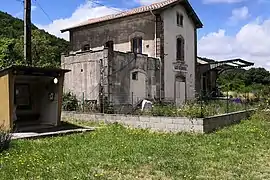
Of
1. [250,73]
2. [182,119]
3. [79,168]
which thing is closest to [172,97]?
[182,119]

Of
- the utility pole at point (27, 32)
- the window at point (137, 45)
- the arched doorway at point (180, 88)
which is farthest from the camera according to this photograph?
the arched doorway at point (180, 88)

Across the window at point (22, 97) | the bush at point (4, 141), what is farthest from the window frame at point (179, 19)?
the bush at point (4, 141)

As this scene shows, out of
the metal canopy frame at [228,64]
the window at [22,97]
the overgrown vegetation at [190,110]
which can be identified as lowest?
the overgrown vegetation at [190,110]

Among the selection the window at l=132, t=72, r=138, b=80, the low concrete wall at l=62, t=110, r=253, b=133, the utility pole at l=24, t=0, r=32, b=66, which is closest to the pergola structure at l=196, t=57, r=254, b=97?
the window at l=132, t=72, r=138, b=80

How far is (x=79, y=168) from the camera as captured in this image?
7.09 m

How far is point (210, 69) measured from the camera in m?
29.3

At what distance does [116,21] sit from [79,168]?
732 inches

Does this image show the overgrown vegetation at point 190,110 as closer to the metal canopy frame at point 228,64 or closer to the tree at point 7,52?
the tree at point 7,52

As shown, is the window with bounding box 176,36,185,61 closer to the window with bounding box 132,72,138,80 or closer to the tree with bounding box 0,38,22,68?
the window with bounding box 132,72,138,80

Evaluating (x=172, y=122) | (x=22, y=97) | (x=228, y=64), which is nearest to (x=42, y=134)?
(x=22, y=97)

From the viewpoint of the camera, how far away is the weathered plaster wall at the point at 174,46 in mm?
23516

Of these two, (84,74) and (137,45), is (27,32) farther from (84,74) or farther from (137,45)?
(137,45)

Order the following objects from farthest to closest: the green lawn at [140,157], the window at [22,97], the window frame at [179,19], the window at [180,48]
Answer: the window at [180,48]
the window frame at [179,19]
the window at [22,97]
the green lawn at [140,157]

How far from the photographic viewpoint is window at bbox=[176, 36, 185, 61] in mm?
25031
